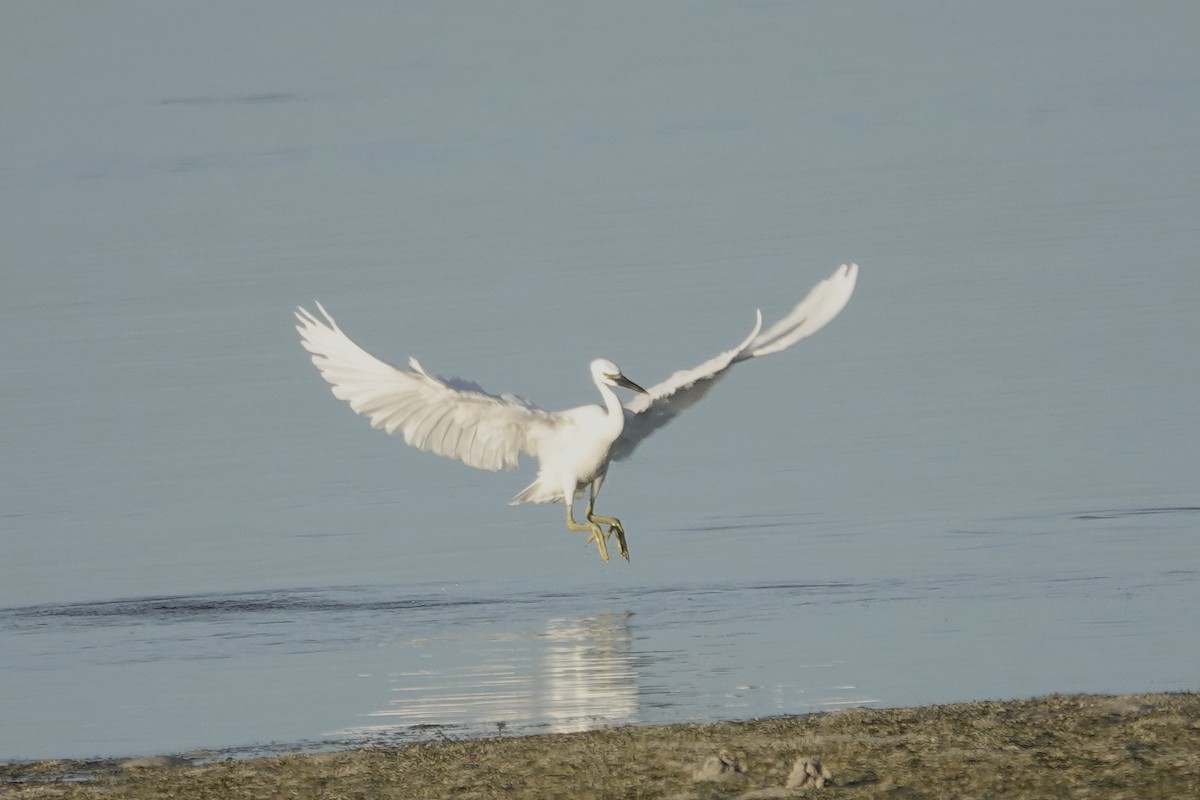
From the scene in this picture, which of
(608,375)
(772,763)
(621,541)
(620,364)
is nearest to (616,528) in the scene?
(621,541)

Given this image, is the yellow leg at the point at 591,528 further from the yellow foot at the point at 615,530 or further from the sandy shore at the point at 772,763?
the sandy shore at the point at 772,763

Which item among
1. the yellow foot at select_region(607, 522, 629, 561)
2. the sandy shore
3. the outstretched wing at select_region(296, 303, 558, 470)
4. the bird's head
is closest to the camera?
the sandy shore

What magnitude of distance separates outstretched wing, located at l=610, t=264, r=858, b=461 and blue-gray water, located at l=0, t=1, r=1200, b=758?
79cm

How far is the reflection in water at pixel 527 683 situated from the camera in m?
11.3

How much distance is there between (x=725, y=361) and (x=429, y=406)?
1.96 m

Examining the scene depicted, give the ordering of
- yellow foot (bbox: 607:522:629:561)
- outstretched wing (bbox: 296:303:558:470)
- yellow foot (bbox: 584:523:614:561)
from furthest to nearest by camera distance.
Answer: yellow foot (bbox: 584:523:614:561) → yellow foot (bbox: 607:522:629:561) → outstretched wing (bbox: 296:303:558:470)

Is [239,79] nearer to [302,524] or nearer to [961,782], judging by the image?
[302,524]

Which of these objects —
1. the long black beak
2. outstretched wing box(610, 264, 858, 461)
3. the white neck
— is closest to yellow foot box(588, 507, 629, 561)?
outstretched wing box(610, 264, 858, 461)

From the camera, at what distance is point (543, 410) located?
15.3 m

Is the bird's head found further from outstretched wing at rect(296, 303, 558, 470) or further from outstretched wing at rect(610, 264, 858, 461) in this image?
outstretched wing at rect(296, 303, 558, 470)

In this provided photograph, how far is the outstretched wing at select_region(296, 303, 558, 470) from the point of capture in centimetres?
1492

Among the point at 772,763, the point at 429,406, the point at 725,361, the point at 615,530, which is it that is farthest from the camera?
the point at 615,530

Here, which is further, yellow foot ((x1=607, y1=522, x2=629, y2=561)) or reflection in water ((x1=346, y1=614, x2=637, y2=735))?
yellow foot ((x1=607, y1=522, x2=629, y2=561))

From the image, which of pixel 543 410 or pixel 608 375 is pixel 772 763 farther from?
pixel 608 375
